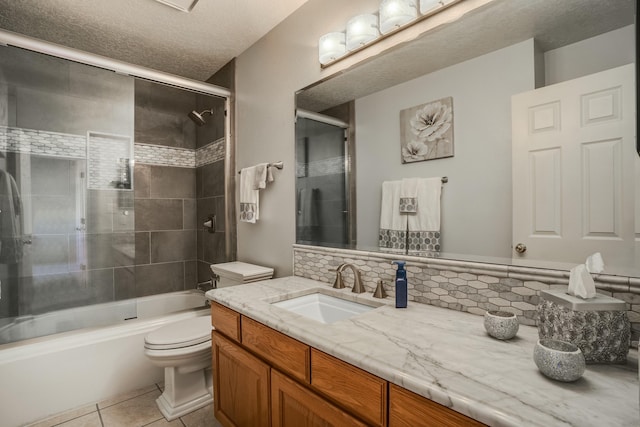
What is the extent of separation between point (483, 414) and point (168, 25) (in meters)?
2.78

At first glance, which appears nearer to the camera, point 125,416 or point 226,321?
point 226,321

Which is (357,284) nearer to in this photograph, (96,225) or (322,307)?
(322,307)

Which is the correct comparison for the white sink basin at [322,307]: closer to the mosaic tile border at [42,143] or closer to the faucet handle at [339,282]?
the faucet handle at [339,282]

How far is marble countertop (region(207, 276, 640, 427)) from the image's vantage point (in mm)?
592

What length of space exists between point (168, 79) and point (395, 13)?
6.00 feet

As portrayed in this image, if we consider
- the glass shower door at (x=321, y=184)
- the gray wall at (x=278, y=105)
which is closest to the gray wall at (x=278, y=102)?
the gray wall at (x=278, y=105)

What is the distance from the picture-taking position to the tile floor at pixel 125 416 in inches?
68.7

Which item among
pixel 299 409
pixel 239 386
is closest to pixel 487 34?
pixel 299 409

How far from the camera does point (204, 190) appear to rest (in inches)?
126

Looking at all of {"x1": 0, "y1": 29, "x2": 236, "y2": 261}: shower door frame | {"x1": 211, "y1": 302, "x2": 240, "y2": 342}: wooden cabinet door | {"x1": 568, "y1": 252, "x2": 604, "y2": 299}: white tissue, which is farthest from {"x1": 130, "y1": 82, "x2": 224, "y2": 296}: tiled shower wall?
{"x1": 568, "y1": 252, "x2": 604, "y2": 299}: white tissue

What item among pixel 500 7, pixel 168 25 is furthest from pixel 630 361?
pixel 168 25

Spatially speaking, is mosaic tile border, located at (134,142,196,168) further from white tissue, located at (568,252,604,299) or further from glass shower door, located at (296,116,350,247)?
white tissue, located at (568,252,604,299)

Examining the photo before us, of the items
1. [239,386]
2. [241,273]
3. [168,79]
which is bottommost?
[239,386]

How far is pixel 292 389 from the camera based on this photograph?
42.6 inches
